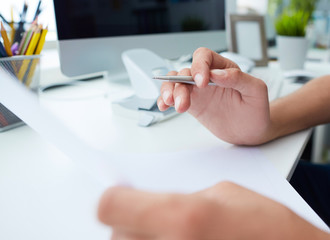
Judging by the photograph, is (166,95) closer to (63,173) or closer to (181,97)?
(181,97)

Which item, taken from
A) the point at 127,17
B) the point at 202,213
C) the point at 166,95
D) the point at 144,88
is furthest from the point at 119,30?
the point at 202,213

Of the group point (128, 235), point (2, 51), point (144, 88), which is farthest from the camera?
point (144, 88)

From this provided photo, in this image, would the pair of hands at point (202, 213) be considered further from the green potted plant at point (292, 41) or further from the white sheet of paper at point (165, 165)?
the green potted plant at point (292, 41)

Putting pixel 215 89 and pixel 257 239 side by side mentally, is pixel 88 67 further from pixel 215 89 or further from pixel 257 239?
pixel 257 239

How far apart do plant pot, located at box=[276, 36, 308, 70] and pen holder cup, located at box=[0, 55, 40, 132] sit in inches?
34.6

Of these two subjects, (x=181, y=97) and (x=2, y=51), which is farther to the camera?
(x=2, y=51)

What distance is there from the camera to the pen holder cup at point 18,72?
1.48 ft

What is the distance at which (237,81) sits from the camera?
373 mm

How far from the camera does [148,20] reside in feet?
2.40

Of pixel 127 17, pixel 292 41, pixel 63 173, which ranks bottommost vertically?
pixel 63 173

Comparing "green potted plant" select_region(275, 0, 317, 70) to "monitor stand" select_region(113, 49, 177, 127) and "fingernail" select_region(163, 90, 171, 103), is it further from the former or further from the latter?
"fingernail" select_region(163, 90, 171, 103)

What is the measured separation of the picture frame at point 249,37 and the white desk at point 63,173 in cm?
64

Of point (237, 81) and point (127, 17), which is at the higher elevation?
point (127, 17)

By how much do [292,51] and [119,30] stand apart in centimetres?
69
